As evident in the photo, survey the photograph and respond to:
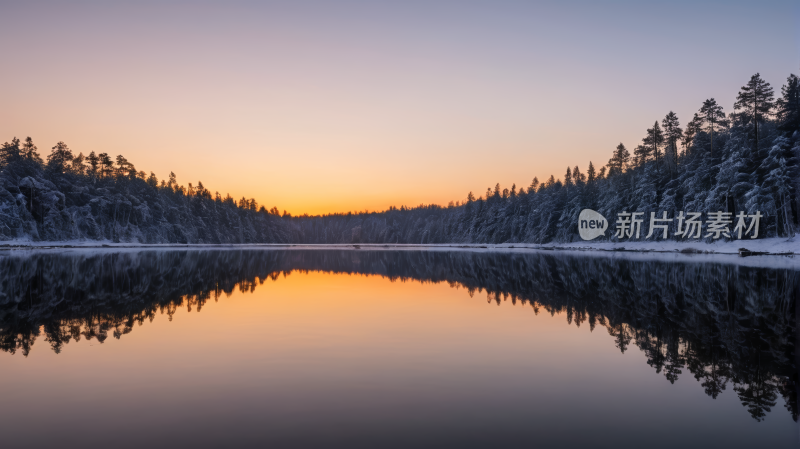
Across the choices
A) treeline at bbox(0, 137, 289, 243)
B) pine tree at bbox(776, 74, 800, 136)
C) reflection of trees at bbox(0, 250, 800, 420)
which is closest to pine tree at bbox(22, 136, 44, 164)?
treeline at bbox(0, 137, 289, 243)

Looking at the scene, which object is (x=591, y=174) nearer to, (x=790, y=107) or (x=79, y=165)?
(x=790, y=107)

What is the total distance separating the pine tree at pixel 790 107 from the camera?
64.2 m

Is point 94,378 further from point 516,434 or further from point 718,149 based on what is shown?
point 718,149

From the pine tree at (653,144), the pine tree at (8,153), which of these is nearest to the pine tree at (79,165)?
the pine tree at (8,153)

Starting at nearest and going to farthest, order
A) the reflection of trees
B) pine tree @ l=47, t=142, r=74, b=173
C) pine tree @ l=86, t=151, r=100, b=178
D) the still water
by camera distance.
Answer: the still water
the reflection of trees
pine tree @ l=47, t=142, r=74, b=173
pine tree @ l=86, t=151, r=100, b=178

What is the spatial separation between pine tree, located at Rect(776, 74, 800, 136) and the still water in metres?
59.3

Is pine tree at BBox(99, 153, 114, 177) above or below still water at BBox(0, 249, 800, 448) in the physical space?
above

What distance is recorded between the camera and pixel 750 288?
80.2 feet

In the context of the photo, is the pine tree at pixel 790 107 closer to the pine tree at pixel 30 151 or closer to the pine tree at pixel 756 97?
the pine tree at pixel 756 97

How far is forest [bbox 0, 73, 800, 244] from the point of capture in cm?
6356

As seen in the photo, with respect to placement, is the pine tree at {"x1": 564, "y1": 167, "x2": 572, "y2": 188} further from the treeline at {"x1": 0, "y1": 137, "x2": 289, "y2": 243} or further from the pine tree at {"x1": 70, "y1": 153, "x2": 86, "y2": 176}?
the pine tree at {"x1": 70, "y1": 153, "x2": 86, "y2": 176}

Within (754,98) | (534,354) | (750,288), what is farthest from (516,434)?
(754,98)

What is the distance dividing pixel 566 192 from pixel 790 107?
58.7 metres

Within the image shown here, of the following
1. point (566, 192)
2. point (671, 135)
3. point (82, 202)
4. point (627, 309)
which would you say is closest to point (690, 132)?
point (671, 135)
